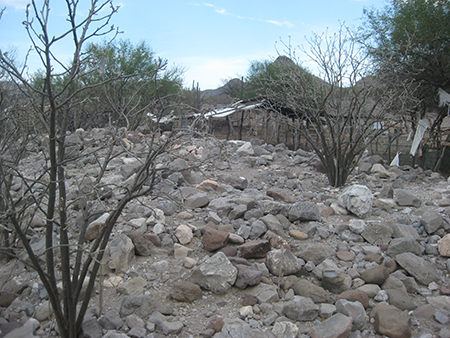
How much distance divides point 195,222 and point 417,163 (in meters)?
8.05

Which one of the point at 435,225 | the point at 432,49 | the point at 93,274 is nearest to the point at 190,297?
the point at 93,274

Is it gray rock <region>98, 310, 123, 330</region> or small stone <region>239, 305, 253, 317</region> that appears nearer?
gray rock <region>98, 310, 123, 330</region>

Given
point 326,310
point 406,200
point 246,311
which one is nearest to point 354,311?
point 326,310

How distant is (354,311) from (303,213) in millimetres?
1877

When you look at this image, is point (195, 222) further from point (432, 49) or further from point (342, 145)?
point (432, 49)

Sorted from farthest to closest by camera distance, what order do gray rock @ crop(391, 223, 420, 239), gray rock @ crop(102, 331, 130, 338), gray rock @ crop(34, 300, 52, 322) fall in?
gray rock @ crop(391, 223, 420, 239), gray rock @ crop(34, 300, 52, 322), gray rock @ crop(102, 331, 130, 338)

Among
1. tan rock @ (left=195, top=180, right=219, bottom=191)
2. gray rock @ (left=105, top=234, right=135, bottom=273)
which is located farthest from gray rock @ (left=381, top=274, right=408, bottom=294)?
tan rock @ (left=195, top=180, right=219, bottom=191)

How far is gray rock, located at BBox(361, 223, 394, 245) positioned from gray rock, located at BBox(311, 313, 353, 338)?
1747 millimetres

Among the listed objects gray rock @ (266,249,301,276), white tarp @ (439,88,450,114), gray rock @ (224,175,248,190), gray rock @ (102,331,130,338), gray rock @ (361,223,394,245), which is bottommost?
gray rock @ (102,331,130,338)

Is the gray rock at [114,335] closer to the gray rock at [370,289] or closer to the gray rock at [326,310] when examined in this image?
the gray rock at [326,310]

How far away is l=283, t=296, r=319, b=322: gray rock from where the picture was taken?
9.53ft

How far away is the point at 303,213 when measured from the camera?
185 inches

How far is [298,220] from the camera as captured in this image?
187 inches

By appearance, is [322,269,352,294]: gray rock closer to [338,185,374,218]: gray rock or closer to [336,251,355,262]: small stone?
[336,251,355,262]: small stone
